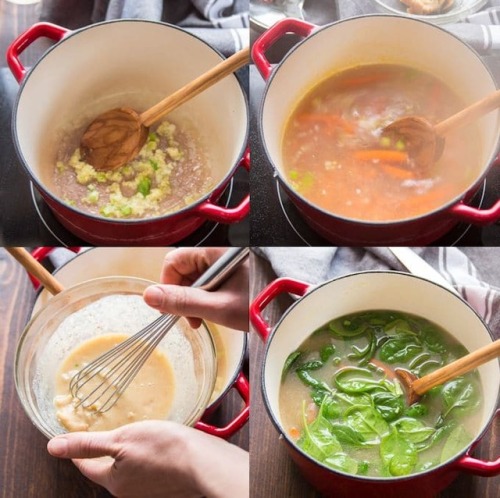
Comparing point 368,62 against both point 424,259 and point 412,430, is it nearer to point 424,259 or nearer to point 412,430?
point 424,259

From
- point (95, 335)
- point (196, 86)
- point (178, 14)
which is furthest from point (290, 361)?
point (178, 14)

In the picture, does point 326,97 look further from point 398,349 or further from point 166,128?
point 398,349

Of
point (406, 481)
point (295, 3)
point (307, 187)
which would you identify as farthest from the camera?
point (295, 3)

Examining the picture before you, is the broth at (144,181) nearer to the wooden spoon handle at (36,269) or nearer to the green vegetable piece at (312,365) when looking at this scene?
the wooden spoon handle at (36,269)

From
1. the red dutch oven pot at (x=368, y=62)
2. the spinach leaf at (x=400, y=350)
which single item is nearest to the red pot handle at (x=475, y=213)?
the red dutch oven pot at (x=368, y=62)

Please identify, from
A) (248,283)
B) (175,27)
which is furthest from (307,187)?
(175,27)

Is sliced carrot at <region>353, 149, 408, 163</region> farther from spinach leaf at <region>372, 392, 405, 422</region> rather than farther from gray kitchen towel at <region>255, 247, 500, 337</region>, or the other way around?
spinach leaf at <region>372, 392, 405, 422</region>


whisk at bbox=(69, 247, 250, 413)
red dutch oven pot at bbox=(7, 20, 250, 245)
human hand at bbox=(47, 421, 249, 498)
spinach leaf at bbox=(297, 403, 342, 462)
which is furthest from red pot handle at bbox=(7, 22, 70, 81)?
spinach leaf at bbox=(297, 403, 342, 462)

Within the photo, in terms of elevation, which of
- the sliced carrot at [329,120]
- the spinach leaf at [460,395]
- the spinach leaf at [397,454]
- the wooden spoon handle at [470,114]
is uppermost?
the wooden spoon handle at [470,114]
